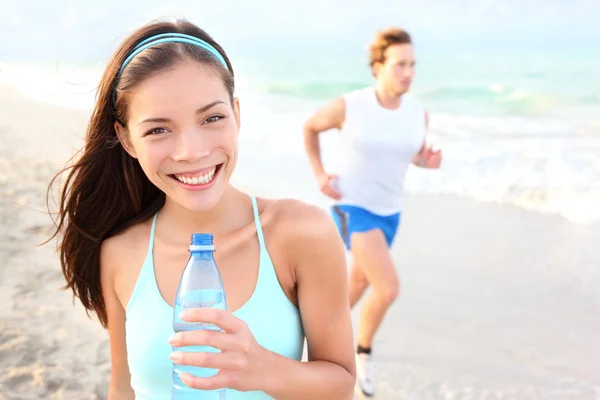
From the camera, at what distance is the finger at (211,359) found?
1.49m

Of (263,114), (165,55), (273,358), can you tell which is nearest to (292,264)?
(273,358)

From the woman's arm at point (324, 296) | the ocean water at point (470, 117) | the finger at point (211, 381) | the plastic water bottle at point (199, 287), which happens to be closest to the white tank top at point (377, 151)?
the ocean water at point (470, 117)

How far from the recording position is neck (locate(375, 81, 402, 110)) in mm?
5316

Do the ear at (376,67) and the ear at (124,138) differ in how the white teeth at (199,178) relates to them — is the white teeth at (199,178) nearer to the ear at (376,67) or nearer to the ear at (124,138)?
the ear at (124,138)

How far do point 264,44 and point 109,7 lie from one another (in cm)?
1071

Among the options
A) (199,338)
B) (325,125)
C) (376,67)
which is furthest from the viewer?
(376,67)

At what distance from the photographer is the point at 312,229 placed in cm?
208

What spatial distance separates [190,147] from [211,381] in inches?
24.6

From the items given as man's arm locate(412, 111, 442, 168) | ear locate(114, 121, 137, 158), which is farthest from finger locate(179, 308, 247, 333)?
man's arm locate(412, 111, 442, 168)

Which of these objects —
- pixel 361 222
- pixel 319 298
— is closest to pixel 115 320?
pixel 319 298

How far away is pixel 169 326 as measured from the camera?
204cm

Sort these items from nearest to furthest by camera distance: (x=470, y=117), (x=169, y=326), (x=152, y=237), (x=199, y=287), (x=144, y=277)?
(x=199, y=287), (x=169, y=326), (x=144, y=277), (x=152, y=237), (x=470, y=117)

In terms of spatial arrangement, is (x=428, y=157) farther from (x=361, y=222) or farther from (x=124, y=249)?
(x=124, y=249)

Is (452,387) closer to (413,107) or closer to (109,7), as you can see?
(413,107)
